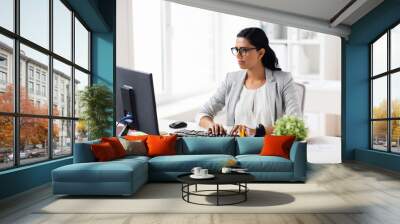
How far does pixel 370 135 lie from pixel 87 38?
21.0 feet

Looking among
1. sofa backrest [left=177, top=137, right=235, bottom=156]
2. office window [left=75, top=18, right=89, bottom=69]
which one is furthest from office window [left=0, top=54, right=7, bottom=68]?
sofa backrest [left=177, top=137, right=235, bottom=156]

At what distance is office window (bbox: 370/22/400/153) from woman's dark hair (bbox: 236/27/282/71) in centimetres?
215

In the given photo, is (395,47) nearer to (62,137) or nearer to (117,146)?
(117,146)

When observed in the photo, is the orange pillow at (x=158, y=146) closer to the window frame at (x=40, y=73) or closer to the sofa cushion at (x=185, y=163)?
the sofa cushion at (x=185, y=163)

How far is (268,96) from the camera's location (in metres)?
8.09

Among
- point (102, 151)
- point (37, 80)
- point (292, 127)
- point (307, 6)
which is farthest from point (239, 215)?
point (307, 6)

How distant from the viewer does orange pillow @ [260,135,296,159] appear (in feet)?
19.6

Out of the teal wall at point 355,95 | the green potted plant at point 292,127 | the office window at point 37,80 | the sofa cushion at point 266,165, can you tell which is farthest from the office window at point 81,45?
the teal wall at point 355,95

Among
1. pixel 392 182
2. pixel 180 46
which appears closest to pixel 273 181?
pixel 392 182

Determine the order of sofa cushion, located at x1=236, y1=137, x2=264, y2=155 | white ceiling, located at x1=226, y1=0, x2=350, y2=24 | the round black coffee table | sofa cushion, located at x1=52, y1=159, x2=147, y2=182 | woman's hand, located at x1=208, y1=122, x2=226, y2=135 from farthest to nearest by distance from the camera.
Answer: white ceiling, located at x1=226, y1=0, x2=350, y2=24 → woman's hand, located at x1=208, y1=122, x2=226, y2=135 → sofa cushion, located at x1=236, y1=137, x2=264, y2=155 → sofa cushion, located at x1=52, y1=159, x2=147, y2=182 → the round black coffee table

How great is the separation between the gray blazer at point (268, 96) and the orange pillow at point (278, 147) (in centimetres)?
195

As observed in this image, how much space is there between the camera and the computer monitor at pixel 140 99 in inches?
228

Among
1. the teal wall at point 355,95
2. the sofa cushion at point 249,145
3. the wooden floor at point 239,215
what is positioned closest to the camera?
the wooden floor at point 239,215

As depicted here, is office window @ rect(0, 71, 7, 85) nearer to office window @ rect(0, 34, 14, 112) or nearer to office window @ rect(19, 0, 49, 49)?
office window @ rect(0, 34, 14, 112)
